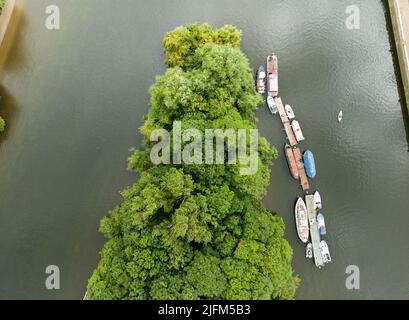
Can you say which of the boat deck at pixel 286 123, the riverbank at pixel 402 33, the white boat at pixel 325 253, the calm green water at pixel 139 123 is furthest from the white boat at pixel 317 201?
the riverbank at pixel 402 33

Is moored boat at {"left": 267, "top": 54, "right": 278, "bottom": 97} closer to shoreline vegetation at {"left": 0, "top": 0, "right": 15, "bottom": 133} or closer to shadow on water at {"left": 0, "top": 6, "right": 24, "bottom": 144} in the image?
shadow on water at {"left": 0, "top": 6, "right": 24, "bottom": 144}

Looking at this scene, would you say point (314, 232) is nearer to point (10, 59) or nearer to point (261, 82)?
point (261, 82)

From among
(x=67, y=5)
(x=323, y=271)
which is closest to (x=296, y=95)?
(x=323, y=271)

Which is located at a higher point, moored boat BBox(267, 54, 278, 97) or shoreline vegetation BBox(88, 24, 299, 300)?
moored boat BBox(267, 54, 278, 97)

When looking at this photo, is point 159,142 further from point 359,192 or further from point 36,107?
point 359,192

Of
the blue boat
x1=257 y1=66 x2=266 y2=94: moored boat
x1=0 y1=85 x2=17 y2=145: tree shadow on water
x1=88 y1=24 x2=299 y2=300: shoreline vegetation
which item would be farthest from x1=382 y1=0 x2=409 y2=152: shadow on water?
x1=0 y1=85 x2=17 y2=145: tree shadow on water

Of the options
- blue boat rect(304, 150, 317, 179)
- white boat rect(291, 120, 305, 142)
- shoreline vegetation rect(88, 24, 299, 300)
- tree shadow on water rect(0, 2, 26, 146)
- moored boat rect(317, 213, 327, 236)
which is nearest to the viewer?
shoreline vegetation rect(88, 24, 299, 300)
